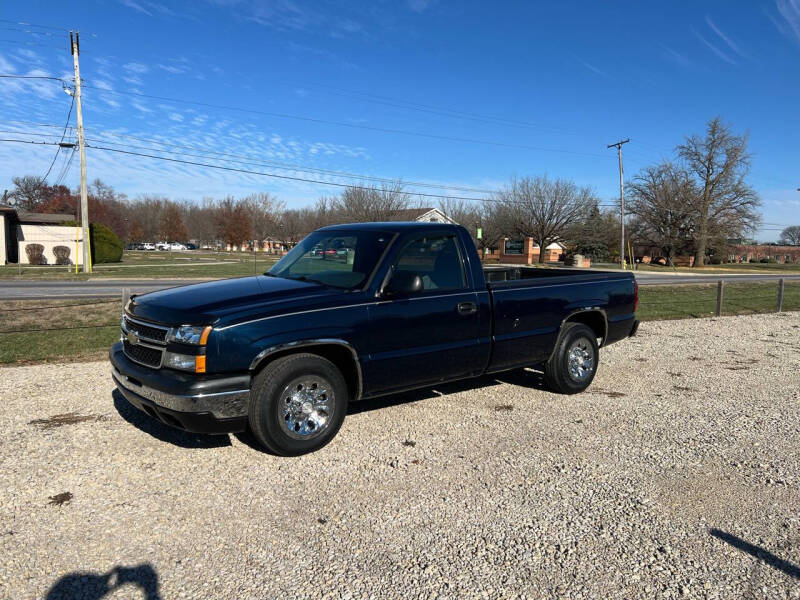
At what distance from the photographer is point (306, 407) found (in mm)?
4238

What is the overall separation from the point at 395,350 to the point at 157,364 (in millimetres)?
1886

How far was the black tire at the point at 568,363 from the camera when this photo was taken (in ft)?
19.8

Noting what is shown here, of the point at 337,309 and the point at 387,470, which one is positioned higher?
the point at 337,309

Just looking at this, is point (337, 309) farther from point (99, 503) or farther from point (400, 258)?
point (99, 503)

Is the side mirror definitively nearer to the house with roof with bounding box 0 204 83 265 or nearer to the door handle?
the door handle

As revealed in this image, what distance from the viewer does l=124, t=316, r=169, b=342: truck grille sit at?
4016 millimetres

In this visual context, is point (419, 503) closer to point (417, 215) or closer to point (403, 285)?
point (403, 285)

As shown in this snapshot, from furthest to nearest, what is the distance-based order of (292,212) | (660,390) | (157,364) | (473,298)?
(292,212) → (660,390) → (473,298) → (157,364)

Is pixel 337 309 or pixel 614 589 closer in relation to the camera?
pixel 614 589

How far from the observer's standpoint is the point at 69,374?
22.3 feet

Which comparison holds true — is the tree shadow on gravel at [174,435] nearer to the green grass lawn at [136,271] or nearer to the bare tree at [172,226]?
the green grass lawn at [136,271]

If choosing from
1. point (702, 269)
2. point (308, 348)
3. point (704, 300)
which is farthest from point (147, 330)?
point (702, 269)

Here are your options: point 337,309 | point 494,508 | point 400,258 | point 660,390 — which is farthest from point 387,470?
point 660,390

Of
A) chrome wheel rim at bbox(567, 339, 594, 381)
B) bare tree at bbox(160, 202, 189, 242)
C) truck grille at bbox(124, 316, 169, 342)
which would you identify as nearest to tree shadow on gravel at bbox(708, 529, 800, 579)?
chrome wheel rim at bbox(567, 339, 594, 381)
